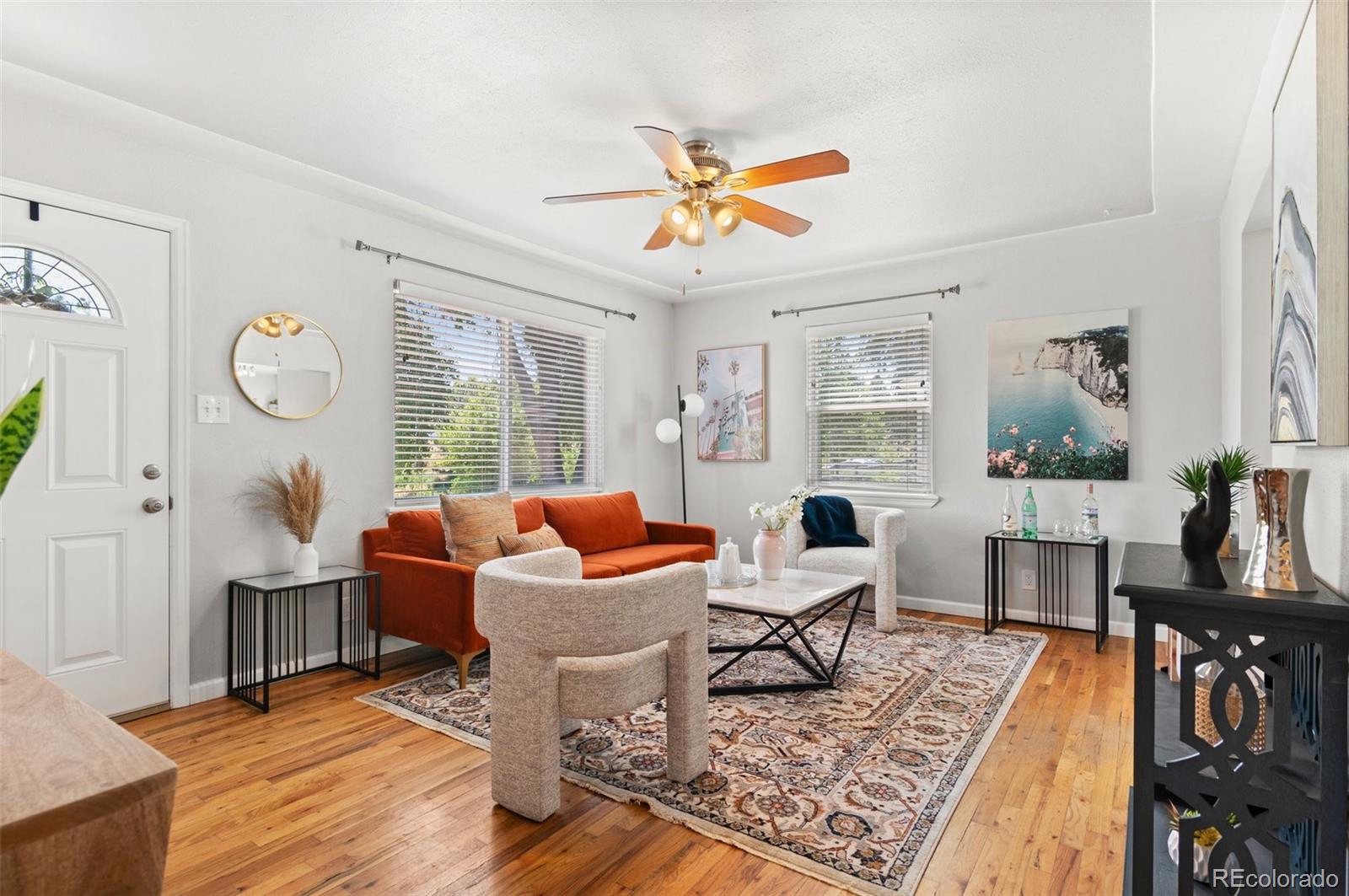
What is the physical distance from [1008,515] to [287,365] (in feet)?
14.3

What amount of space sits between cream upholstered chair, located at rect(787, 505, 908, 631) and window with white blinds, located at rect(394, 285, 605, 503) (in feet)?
5.57

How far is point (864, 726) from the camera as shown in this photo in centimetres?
279

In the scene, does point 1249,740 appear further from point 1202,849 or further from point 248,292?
point 248,292

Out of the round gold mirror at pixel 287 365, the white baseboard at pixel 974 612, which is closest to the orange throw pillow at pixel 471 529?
the round gold mirror at pixel 287 365

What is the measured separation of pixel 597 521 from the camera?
4.77 meters

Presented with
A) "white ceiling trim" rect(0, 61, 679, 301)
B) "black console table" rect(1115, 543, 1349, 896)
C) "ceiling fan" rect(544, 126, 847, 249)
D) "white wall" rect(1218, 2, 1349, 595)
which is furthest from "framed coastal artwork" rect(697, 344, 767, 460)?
"black console table" rect(1115, 543, 1349, 896)

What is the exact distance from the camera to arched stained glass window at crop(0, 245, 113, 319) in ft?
8.61

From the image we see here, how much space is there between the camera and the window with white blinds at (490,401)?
407cm

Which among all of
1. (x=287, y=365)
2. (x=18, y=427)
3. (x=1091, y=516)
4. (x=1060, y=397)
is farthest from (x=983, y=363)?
(x=18, y=427)

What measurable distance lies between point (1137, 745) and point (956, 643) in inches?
107

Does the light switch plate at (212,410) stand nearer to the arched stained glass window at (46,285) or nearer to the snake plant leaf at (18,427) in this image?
the arched stained glass window at (46,285)

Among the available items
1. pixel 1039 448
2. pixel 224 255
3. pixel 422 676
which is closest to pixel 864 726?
pixel 422 676

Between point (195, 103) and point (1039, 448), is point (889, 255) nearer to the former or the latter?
point (1039, 448)

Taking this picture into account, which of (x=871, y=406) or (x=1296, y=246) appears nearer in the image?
(x=1296, y=246)
